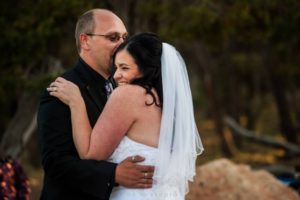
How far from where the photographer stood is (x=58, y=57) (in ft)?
38.0

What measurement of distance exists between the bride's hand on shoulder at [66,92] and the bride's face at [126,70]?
0.25 m

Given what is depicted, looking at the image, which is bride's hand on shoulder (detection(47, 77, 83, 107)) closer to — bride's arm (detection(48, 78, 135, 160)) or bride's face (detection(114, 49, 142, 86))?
bride's arm (detection(48, 78, 135, 160))

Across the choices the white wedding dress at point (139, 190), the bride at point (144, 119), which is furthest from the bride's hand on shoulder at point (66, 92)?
the white wedding dress at point (139, 190)

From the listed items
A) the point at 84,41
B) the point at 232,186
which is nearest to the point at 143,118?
the point at 84,41

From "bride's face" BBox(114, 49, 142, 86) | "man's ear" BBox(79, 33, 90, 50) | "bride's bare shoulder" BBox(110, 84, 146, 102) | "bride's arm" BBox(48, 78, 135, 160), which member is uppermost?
"man's ear" BBox(79, 33, 90, 50)

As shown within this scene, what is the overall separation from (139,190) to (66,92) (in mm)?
658

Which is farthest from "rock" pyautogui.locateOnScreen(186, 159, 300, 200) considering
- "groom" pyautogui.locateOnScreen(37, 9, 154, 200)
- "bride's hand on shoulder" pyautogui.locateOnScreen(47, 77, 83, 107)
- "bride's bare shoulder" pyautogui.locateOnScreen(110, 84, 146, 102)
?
"bride's bare shoulder" pyautogui.locateOnScreen(110, 84, 146, 102)

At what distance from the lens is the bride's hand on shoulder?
3699mm

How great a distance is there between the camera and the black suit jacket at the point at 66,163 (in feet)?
11.7

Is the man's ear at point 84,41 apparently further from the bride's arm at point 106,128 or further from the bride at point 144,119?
the bride's arm at point 106,128

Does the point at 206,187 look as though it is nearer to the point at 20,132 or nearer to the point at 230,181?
the point at 230,181

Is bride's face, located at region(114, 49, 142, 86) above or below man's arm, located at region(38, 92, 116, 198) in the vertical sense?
above

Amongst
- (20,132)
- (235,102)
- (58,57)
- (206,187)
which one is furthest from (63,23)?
(235,102)

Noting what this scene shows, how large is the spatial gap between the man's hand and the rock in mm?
5133
